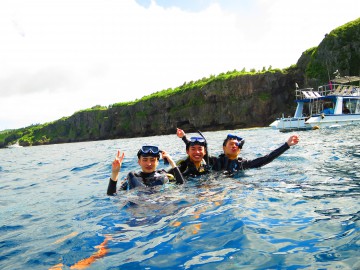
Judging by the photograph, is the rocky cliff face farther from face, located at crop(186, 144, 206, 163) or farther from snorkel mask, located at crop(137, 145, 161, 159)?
snorkel mask, located at crop(137, 145, 161, 159)

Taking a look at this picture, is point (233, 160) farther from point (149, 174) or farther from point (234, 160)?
point (149, 174)

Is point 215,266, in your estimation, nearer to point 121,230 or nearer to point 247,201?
point 121,230

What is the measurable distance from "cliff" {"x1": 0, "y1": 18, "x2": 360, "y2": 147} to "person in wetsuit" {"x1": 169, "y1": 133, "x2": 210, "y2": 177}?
47.1 meters

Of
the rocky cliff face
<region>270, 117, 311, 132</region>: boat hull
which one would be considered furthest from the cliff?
<region>270, 117, 311, 132</region>: boat hull

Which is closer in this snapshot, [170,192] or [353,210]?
[353,210]

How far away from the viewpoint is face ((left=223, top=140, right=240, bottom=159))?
6.80 meters

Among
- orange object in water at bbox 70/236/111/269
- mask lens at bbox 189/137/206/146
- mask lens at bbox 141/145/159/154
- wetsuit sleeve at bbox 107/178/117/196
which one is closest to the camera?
orange object in water at bbox 70/236/111/269

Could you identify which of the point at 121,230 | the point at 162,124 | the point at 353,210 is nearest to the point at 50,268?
the point at 121,230

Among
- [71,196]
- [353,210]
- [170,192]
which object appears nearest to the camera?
[353,210]

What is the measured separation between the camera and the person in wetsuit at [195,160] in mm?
6363

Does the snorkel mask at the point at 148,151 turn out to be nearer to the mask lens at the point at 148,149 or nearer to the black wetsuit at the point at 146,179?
the mask lens at the point at 148,149

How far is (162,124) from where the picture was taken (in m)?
76.7

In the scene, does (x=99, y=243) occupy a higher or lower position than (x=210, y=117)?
lower

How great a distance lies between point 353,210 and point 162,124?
7337 cm
